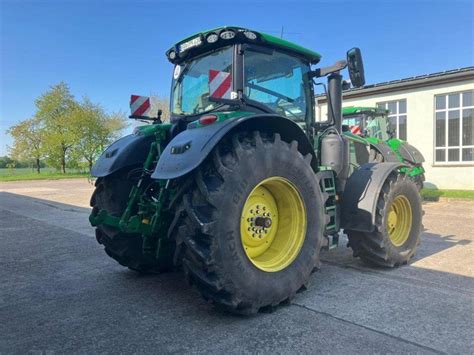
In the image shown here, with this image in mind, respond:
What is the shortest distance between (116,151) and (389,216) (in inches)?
135

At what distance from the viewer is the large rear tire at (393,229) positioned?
181 inches

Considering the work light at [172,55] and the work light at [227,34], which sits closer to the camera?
the work light at [227,34]

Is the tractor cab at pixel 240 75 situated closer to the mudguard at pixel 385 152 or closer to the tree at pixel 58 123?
the mudguard at pixel 385 152

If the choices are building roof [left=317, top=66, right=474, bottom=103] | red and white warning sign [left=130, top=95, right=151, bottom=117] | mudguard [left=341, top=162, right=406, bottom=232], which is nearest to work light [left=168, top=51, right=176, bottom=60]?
red and white warning sign [left=130, top=95, right=151, bottom=117]

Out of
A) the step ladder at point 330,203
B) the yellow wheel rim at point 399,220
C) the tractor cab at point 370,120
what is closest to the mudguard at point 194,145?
the step ladder at point 330,203

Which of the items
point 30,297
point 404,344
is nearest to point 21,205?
point 30,297

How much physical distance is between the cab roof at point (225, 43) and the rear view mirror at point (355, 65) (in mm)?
526

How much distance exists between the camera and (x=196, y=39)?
4.14 meters

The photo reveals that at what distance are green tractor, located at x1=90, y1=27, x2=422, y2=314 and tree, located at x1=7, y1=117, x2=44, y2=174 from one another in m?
38.8

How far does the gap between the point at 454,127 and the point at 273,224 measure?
14116 mm

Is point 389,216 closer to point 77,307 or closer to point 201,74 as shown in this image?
point 201,74

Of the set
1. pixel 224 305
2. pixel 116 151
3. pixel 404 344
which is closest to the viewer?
pixel 404 344

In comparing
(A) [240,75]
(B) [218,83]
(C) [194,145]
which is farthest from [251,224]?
(A) [240,75]

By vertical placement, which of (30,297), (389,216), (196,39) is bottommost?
(30,297)
